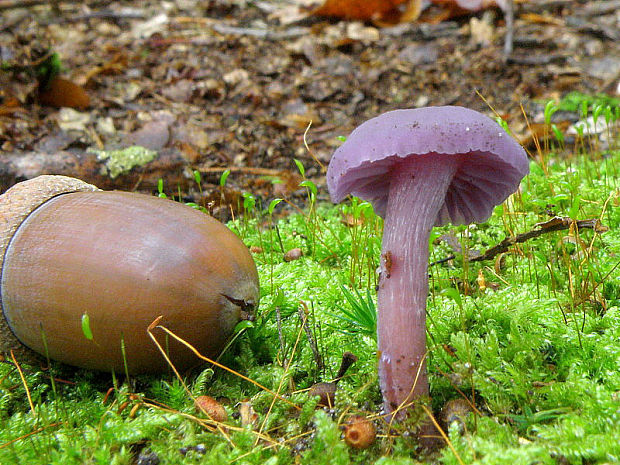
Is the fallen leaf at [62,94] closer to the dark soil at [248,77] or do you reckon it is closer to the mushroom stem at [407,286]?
the dark soil at [248,77]

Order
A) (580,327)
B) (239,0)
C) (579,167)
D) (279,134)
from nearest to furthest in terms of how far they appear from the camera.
→ 1. (580,327)
2. (579,167)
3. (279,134)
4. (239,0)

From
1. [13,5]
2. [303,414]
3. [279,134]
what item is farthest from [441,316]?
[13,5]

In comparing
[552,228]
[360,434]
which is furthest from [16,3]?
[360,434]

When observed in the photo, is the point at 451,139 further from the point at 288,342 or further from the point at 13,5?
the point at 13,5

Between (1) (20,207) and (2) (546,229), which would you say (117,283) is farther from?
(2) (546,229)

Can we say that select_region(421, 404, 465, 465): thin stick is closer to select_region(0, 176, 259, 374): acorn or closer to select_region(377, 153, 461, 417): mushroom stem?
select_region(377, 153, 461, 417): mushroom stem

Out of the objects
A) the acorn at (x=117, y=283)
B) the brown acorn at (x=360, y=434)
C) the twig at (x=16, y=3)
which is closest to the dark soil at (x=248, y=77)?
the twig at (x=16, y=3)
